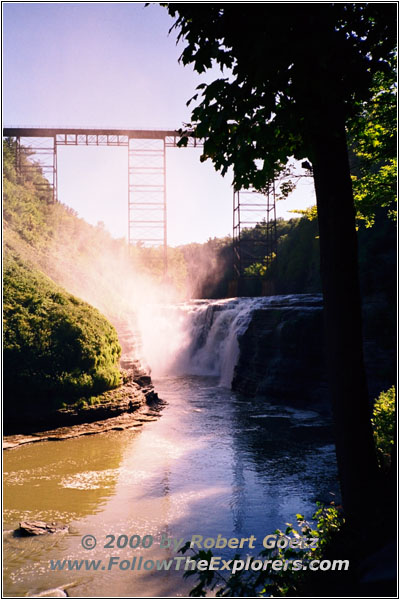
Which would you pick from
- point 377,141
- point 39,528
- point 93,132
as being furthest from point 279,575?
point 93,132

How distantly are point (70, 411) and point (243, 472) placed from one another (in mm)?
5008

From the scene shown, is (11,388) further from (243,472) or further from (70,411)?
(243,472)

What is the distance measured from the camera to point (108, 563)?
5.47 metres

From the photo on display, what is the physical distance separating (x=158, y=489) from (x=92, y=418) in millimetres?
4648

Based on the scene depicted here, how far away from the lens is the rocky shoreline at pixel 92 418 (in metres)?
10.8

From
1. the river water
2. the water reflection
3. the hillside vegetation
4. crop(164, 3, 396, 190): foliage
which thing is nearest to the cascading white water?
the river water

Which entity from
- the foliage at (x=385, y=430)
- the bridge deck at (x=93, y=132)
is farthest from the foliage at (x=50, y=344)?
the bridge deck at (x=93, y=132)

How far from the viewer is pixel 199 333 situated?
25.6 meters

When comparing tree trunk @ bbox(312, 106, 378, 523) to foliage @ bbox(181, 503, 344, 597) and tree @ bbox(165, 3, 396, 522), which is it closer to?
tree @ bbox(165, 3, 396, 522)

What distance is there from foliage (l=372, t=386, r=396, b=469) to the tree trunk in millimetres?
871

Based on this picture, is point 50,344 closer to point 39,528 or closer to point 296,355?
point 39,528

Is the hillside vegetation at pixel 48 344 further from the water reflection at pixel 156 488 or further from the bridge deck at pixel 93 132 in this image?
the bridge deck at pixel 93 132

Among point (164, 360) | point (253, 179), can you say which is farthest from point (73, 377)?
point (164, 360)

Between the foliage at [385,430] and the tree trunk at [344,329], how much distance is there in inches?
34.3
